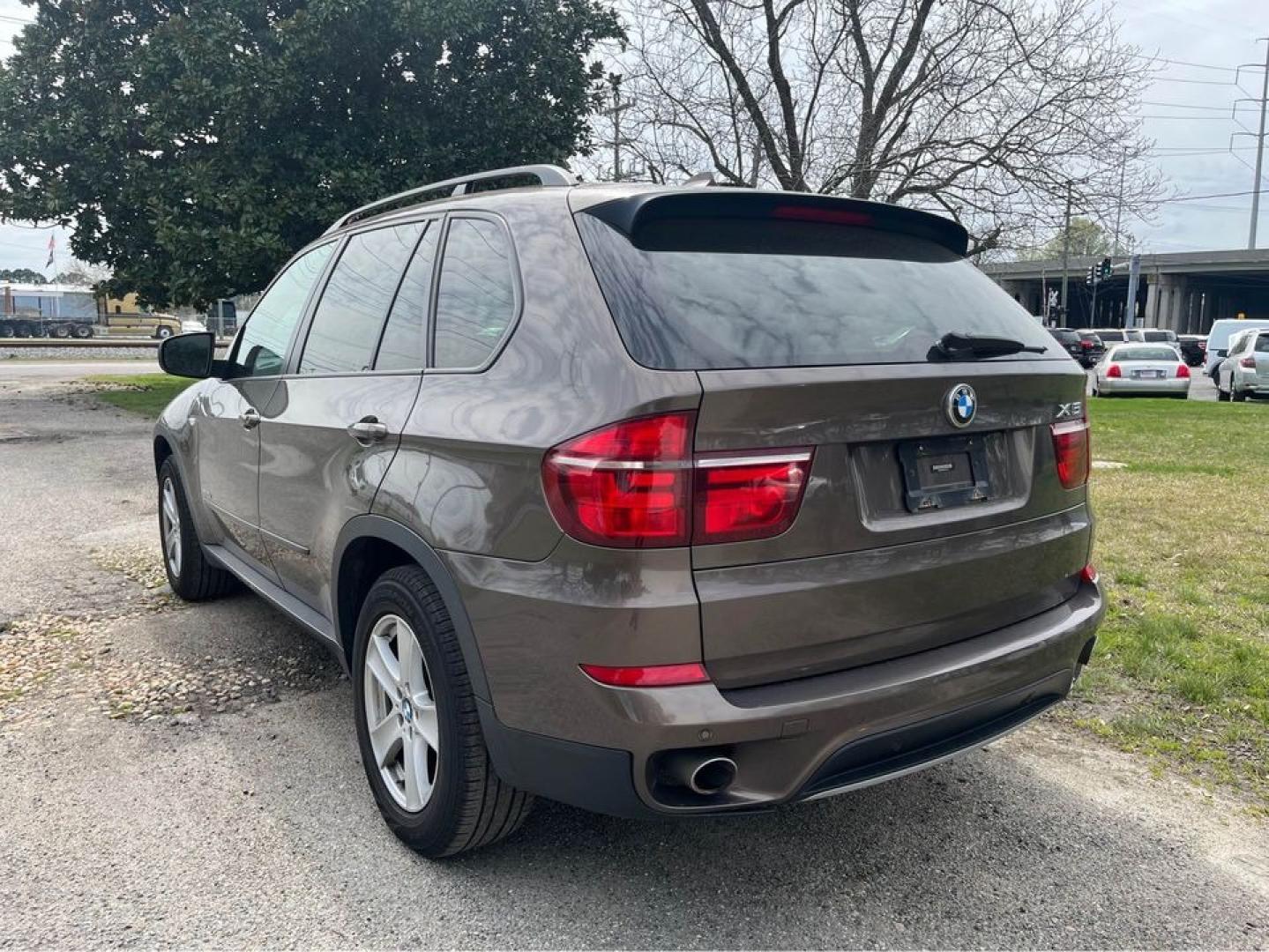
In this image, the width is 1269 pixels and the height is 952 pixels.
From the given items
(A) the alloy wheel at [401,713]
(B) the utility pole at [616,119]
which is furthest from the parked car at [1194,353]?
(A) the alloy wheel at [401,713]

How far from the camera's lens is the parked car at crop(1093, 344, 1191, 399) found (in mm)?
20672

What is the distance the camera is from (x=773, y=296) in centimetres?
240

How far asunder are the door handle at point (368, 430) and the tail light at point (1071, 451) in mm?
1895

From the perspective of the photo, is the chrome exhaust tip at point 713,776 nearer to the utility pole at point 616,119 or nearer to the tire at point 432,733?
the tire at point 432,733

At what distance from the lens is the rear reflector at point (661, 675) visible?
2.08m

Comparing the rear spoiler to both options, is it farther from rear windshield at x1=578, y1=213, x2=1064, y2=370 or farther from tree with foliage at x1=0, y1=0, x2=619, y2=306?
tree with foliage at x1=0, y1=0, x2=619, y2=306

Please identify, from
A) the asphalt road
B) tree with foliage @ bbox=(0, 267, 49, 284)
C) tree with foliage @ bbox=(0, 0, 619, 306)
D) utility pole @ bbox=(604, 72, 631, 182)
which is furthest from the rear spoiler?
tree with foliage @ bbox=(0, 267, 49, 284)

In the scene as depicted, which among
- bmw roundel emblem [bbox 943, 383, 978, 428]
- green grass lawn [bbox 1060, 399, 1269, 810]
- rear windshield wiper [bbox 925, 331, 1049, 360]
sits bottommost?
green grass lawn [bbox 1060, 399, 1269, 810]

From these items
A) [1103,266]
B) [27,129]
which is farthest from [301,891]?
[1103,266]

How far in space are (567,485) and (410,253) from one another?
1379 mm

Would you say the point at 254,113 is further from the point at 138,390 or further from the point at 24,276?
the point at 24,276

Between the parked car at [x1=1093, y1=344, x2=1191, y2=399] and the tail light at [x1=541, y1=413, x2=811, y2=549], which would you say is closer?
the tail light at [x1=541, y1=413, x2=811, y2=549]

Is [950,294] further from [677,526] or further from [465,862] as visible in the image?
[465,862]

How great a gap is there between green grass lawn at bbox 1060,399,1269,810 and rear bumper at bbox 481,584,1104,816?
135 cm
